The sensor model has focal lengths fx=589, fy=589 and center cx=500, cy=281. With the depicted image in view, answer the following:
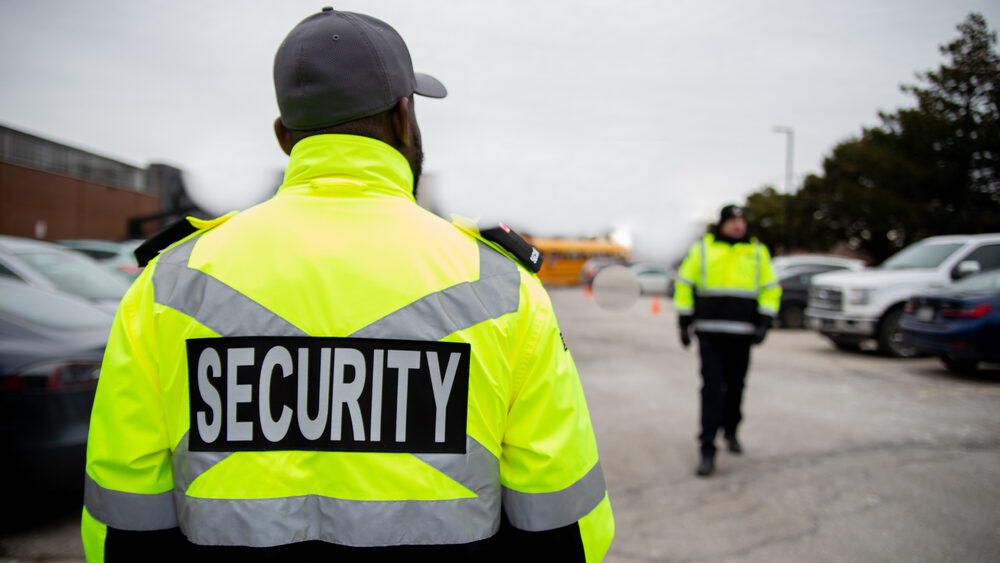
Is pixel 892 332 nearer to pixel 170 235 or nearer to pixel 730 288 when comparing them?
pixel 730 288

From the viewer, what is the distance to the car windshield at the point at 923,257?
968cm

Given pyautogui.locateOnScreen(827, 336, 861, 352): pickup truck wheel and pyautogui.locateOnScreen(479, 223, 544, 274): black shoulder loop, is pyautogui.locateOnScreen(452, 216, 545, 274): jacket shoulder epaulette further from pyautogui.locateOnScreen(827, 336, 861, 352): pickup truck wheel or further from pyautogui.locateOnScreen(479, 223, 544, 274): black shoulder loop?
pyautogui.locateOnScreen(827, 336, 861, 352): pickup truck wheel

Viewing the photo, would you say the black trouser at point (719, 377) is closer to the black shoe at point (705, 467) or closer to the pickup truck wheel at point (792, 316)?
the black shoe at point (705, 467)

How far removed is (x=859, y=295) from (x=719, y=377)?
6.77 m

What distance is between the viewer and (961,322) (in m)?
7.51

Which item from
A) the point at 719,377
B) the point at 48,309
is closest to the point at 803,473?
the point at 719,377

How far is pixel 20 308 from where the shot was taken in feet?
11.3

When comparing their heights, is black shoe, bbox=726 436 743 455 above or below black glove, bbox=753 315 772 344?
below

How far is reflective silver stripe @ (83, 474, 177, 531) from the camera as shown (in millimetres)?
1105

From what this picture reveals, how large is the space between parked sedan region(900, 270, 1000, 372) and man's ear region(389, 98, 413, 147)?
8695 millimetres

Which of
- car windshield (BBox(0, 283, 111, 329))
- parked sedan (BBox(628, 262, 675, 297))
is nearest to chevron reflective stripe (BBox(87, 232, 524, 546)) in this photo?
car windshield (BBox(0, 283, 111, 329))

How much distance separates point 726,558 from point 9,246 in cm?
599

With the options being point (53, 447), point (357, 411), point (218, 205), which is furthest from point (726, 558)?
point (218, 205)

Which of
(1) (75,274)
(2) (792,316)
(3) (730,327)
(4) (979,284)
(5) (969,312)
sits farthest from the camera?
(2) (792,316)
